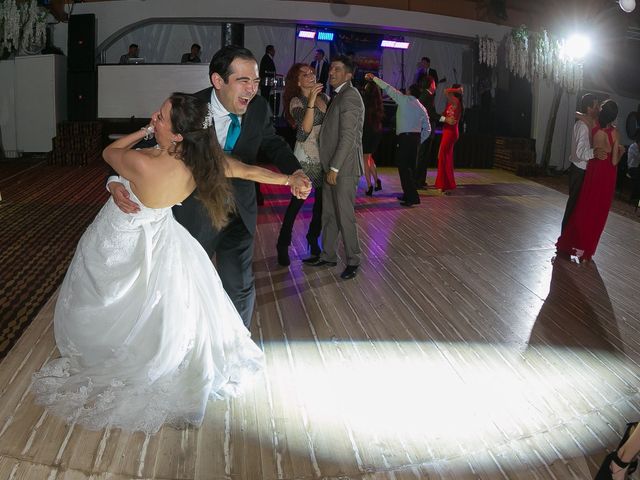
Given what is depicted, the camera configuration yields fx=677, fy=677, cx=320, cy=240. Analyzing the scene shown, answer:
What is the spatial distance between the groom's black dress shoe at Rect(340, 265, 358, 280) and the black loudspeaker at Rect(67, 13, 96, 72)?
27.1ft

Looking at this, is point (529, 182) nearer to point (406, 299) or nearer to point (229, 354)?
point (406, 299)

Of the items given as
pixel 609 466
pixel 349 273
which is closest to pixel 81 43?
pixel 349 273

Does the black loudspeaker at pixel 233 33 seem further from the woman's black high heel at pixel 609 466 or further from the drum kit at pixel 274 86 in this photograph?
the woman's black high heel at pixel 609 466

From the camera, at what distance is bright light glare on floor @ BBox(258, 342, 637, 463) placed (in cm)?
293

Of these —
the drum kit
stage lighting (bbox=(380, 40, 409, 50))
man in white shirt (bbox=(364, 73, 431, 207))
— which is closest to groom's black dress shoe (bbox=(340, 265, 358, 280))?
man in white shirt (bbox=(364, 73, 431, 207))

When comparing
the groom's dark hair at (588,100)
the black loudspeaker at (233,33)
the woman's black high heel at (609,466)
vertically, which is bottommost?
the woman's black high heel at (609,466)

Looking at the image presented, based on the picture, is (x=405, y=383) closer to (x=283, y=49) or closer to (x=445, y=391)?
(x=445, y=391)

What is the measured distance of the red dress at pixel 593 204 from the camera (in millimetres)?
5883

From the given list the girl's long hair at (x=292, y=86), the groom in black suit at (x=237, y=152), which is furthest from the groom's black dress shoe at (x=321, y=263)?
the groom in black suit at (x=237, y=152)

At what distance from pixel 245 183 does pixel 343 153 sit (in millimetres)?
1555

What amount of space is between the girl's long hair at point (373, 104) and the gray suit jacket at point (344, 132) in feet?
7.99

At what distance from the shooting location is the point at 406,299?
471cm

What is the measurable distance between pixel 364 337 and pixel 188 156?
1.69 meters

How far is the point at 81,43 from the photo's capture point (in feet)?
37.9
